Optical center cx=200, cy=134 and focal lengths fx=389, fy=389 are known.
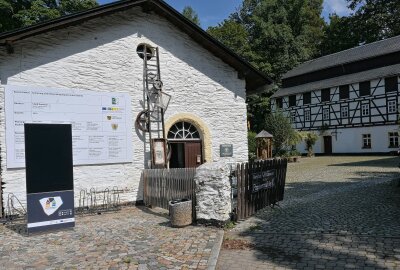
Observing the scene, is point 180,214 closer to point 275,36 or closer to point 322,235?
point 322,235

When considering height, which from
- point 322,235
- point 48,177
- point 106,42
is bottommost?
point 322,235

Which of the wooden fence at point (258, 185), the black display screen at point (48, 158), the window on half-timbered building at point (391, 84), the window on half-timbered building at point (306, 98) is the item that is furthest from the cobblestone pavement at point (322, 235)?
the window on half-timbered building at point (306, 98)

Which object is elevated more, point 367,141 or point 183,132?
point 183,132

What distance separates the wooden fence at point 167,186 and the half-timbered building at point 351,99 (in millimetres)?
27399

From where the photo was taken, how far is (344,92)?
37.8 meters

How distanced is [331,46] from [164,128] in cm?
4596

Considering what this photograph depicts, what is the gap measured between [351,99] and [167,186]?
3123cm

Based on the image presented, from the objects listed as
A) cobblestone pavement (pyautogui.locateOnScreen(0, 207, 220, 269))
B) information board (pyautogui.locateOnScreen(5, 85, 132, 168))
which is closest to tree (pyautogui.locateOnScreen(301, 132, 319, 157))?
information board (pyautogui.locateOnScreen(5, 85, 132, 168))

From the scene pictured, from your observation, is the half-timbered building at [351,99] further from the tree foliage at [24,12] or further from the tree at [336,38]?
the tree foliage at [24,12]

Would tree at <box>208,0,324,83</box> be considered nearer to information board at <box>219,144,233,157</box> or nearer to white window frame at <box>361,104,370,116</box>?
white window frame at <box>361,104,370,116</box>

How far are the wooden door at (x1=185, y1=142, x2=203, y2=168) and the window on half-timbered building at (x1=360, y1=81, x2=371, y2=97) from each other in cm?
2733

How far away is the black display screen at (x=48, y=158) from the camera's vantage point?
8.01 metres

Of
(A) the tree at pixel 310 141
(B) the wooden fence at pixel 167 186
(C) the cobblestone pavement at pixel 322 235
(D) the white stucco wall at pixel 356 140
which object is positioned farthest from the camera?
(A) the tree at pixel 310 141

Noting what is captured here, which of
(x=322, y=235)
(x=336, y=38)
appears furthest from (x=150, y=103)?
(x=336, y=38)
